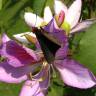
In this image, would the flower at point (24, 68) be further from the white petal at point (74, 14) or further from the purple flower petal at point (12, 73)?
the white petal at point (74, 14)

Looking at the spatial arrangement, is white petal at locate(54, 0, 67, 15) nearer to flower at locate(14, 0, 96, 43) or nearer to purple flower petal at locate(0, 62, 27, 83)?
flower at locate(14, 0, 96, 43)

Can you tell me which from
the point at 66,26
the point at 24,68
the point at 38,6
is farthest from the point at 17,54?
the point at 38,6

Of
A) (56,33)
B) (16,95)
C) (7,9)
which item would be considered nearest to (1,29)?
(7,9)

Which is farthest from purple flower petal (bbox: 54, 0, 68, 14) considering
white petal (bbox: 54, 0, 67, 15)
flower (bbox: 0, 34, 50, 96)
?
flower (bbox: 0, 34, 50, 96)

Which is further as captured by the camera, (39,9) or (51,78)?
(39,9)

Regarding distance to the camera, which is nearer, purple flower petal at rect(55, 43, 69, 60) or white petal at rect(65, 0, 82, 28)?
purple flower petal at rect(55, 43, 69, 60)

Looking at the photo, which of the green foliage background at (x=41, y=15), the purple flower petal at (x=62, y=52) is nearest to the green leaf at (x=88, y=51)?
the green foliage background at (x=41, y=15)

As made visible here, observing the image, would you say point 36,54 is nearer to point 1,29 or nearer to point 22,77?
point 22,77
